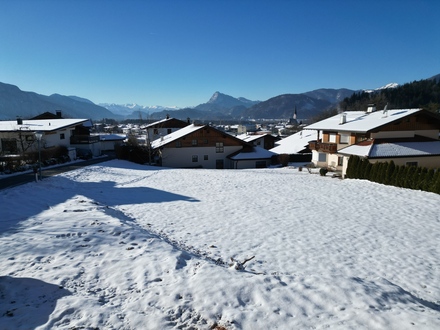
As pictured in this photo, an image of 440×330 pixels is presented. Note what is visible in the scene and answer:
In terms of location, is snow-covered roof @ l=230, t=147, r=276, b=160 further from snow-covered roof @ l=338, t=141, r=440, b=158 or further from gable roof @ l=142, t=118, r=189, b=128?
gable roof @ l=142, t=118, r=189, b=128

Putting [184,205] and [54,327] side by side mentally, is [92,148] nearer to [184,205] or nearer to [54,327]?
[184,205]

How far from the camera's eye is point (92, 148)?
1674 inches

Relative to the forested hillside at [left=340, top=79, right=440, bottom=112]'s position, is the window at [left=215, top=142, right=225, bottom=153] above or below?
below

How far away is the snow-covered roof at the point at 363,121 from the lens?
2803 cm

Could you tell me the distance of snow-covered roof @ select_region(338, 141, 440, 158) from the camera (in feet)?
85.0

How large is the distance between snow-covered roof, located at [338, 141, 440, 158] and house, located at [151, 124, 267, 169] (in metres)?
17.0

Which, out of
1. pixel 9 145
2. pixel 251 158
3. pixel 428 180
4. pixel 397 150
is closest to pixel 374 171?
pixel 428 180

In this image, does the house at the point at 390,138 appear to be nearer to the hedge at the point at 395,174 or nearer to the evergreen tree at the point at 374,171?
the hedge at the point at 395,174

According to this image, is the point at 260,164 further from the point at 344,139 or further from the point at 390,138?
the point at 390,138

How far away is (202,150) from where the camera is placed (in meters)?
42.3

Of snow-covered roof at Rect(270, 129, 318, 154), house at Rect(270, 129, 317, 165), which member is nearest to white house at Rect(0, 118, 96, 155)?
house at Rect(270, 129, 317, 165)

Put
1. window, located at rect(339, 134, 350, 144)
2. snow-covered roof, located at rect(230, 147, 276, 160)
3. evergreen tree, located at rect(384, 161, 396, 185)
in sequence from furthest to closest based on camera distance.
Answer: snow-covered roof, located at rect(230, 147, 276, 160) → window, located at rect(339, 134, 350, 144) → evergreen tree, located at rect(384, 161, 396, 185)

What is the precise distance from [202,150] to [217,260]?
33870mm

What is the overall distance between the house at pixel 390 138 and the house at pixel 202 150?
13.1 meters
